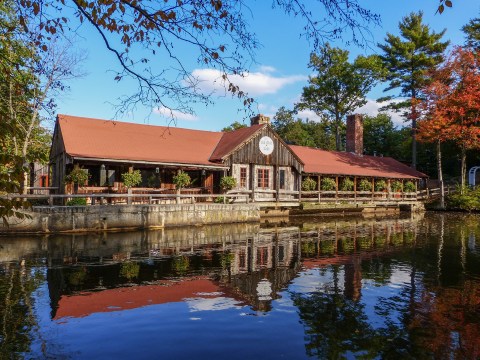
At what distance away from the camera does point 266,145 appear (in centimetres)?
2802

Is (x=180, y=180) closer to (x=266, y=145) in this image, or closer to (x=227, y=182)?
(x=227, y=182)

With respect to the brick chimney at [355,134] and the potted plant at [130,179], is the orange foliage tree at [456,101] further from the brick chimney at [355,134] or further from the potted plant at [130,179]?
the potted plant at [130,179]

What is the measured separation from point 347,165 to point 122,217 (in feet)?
71.2

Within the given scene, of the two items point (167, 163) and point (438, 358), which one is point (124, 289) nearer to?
point (438, 358)

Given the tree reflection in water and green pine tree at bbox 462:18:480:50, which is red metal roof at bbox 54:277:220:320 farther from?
green pine tree at bbox 462:18:480:50

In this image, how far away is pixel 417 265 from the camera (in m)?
12.0

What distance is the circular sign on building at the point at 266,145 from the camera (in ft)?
91.2

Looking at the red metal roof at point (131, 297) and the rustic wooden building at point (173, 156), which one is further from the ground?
the rustic wooden building at point (173, 156)

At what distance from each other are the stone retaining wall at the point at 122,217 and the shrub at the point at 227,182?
81.5 inches

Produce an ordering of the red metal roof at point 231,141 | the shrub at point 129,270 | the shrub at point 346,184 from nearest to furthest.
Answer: the shrub at point 129,270
the red metal roof at point 231,141
the shrub at point 346,184

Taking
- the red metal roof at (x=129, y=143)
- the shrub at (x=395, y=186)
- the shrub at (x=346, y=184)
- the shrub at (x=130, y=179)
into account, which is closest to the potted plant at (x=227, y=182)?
the red metal roof at (x=129, y=143)

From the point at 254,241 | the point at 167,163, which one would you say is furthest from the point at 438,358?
the point at 167,163

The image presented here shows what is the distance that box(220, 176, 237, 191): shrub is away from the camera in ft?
80.7

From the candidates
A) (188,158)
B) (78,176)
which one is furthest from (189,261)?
(188,158)
